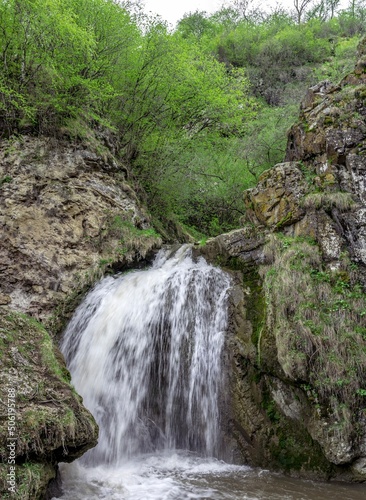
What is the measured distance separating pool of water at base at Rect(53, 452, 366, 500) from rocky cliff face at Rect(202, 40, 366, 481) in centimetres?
43

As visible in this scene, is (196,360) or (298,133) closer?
(196,360)

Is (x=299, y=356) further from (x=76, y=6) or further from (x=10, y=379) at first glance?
(x=76, y=6)

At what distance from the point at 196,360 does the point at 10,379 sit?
336cm

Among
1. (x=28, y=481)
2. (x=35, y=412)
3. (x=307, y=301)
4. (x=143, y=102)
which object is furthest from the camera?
(x=143, y=102)

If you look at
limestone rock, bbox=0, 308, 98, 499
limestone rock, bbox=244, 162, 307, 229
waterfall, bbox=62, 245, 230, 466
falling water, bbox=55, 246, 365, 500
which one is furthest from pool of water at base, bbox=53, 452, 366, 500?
limestone rock, bbox=244, 162, 307, 229

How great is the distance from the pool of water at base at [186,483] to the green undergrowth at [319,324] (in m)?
1.07

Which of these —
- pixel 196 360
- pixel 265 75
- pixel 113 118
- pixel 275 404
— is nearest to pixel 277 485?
pixel 275 404

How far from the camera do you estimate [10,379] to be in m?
4.40

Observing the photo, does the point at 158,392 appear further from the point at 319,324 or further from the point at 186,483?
the point at 319,324

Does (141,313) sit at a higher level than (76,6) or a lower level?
lower

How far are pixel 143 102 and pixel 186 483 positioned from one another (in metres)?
11.4

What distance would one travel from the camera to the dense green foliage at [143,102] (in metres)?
9.25

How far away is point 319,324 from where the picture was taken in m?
5.99

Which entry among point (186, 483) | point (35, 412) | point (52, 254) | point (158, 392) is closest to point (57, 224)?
point (52, 254)
